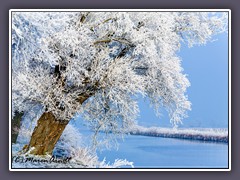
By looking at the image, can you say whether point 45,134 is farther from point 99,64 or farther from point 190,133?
point 190,133

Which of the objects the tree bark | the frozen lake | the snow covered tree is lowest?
the frozen lake

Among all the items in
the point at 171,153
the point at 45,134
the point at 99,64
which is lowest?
the point at 171,153

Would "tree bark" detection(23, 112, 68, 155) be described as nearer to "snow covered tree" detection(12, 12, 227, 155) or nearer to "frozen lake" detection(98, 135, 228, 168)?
"snow covered tree" detection(12, 12, 227, 155)

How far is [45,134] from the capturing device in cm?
423

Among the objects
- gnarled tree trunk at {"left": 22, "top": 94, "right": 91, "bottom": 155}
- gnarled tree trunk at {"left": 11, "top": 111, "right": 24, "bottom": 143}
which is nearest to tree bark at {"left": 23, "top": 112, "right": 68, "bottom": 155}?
gnarled tree trunk at {"left": 22, "top": 94, "right": 91, "bottom": 155}

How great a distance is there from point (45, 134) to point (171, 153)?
1182 mm

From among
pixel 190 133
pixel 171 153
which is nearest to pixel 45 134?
Result: pixel 171 153

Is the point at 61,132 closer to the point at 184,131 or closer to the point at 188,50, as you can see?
the point at 184,131

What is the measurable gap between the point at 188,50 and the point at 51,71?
1.28 metres

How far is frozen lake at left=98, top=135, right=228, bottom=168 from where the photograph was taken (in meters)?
4.21

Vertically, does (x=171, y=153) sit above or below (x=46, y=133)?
below

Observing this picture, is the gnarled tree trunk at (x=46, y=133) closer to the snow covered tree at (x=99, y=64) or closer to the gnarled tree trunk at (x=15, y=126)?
the snow covered tree at (x=99, y=64)

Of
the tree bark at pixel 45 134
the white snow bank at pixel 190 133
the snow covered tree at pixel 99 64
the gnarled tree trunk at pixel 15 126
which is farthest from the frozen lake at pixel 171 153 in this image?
the gnarled tree trunk at pixel 15 126

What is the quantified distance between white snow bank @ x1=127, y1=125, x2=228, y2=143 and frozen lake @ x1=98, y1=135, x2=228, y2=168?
4 centimetres
